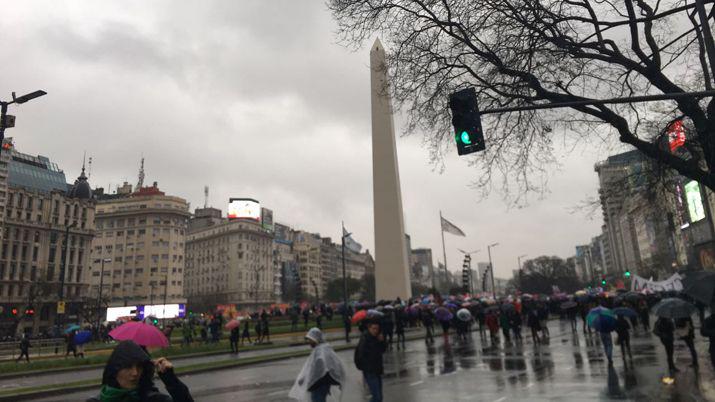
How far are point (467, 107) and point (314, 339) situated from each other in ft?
15.7

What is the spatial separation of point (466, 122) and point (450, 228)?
37.4 meters

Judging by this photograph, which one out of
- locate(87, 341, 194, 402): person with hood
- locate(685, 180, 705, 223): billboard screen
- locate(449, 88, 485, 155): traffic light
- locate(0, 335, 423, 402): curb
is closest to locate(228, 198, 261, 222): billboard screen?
locate(685, 180, 705, 223): billboard screen

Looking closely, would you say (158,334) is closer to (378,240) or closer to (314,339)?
(314,339)

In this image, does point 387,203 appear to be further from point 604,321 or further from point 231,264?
point 231,264

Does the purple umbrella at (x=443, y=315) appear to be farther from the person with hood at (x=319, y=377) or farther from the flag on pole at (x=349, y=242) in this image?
the person with hood at (x=319, y=377)

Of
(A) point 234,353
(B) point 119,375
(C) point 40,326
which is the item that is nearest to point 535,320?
(A) point 234,353

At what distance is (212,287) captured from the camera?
13288 cm

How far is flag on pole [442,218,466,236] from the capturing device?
45.0 metres

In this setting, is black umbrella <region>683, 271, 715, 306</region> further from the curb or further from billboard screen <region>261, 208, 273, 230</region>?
billboard screen <region>261, 208, 273, 230</region>

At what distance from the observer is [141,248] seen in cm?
11388

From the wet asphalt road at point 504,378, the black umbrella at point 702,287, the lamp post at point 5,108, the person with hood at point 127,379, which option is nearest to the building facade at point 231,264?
the wet asphalt road at point 504,378

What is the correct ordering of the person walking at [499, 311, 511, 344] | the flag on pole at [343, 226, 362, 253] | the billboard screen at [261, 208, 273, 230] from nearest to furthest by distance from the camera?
the person walking at [499, 311, 511, 344]
the flag on pole at [343, 226, 362, 253]
the billboard screen at [261, 208, 273, 230]

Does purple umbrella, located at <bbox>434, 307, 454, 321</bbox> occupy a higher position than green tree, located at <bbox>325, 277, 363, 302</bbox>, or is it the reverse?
green tree, located at <bbox>325, 277, 363, 302</bbox>

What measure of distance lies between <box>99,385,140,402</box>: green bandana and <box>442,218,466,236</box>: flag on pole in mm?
42632
